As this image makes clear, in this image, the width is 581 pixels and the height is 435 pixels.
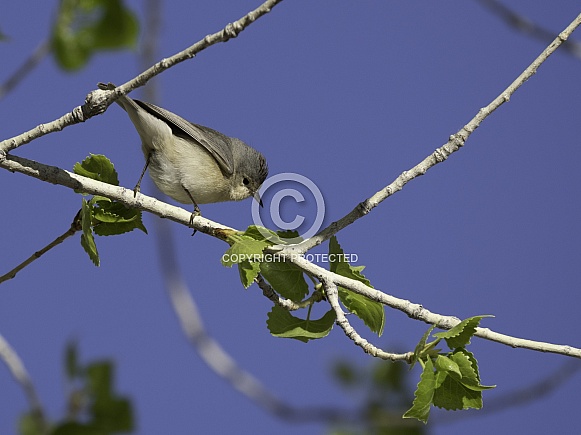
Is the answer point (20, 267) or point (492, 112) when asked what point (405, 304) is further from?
point (20, 267)

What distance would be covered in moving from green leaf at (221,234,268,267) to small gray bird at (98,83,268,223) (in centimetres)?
200

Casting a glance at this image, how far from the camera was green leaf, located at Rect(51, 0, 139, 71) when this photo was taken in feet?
7.97

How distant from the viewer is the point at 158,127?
532cm

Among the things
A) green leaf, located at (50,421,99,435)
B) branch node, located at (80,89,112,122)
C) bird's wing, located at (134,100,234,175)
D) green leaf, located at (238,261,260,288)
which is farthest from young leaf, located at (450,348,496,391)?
bird's wing, located at (134,100,234,175)

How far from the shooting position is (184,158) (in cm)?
546

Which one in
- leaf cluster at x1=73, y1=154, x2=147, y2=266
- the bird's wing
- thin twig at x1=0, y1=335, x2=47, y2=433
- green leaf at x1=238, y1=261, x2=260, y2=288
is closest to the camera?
thin twig at x1=0, y1=335, x2=47, y2=433

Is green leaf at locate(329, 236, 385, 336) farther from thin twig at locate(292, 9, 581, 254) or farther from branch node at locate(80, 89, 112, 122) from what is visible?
branch node at locate(80, 89, 112, 122)

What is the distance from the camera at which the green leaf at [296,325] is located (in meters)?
3.35

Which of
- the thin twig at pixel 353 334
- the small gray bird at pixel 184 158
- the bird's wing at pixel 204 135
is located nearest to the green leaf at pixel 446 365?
the thin twig at pixel 353 334

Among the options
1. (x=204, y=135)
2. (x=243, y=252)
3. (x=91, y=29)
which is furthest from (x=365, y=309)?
(x=204, y=135)

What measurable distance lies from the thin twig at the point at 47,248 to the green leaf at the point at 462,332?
1.87 meters

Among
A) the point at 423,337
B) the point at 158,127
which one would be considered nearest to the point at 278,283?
the point at 423,337

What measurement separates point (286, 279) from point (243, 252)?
27 centimetres

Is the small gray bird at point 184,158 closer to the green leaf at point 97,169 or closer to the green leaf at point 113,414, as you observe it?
the green leaf at point 97,169
